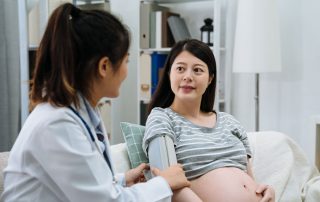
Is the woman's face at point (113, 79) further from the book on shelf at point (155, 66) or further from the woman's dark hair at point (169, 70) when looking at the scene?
the book on shelf at point (155, 66)

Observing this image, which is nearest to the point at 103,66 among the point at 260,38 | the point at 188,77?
the point at 188,77

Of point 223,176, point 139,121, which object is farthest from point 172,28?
point 223,176

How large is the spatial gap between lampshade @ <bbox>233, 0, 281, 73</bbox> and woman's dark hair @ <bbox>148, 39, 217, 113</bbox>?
94 cm

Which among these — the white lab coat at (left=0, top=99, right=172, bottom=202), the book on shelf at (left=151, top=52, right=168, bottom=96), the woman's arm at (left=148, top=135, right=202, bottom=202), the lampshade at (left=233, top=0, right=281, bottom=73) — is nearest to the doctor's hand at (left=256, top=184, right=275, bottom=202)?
the woman's arm at (left=148, top=135, right=202, bottom=202)

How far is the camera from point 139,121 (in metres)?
3.50

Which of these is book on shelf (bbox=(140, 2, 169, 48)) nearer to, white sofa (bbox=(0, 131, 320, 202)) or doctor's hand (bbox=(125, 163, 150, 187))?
white sofa (bbox=(0, 131, 320, 202))

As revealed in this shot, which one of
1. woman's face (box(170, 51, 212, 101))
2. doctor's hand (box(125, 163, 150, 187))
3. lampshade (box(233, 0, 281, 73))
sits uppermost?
lampshade (box(233, 0, 281, 73))

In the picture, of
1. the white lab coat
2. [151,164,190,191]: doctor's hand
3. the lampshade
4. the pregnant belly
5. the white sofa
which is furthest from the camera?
the lampshade

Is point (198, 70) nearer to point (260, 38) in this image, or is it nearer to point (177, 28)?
point (260, 38)

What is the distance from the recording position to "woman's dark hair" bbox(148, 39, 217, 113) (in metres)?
1.71

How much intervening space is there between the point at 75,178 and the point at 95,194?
0.06 m

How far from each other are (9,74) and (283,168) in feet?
6.31

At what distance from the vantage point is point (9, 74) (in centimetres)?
281

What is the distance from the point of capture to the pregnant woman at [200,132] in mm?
1545
